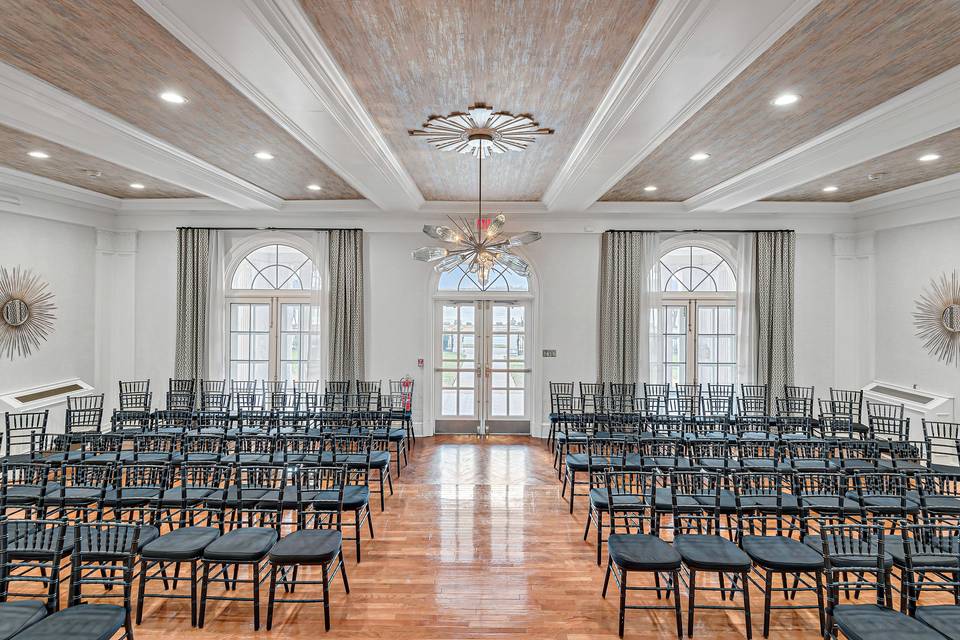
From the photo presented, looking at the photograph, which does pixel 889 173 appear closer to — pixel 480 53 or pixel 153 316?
pixel 480 53

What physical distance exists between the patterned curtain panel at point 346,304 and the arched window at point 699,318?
18.3 feet

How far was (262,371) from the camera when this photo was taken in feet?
31.2

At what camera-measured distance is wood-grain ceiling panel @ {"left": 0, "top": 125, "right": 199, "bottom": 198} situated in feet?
19.1

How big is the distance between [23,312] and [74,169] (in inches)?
95.5

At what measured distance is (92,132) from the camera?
4992mm

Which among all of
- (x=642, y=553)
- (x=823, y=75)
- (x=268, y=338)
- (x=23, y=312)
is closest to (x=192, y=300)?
(x=268, y=338)

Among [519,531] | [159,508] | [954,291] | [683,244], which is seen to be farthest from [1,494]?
[954,291]

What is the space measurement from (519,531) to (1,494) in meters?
4.53

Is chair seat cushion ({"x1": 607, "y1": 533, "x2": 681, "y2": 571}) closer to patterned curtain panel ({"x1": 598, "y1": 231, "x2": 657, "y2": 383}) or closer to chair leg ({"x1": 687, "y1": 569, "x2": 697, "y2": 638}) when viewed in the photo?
chair leg ({"x1": 687, "y1": 569, "x2": 697, "y2": 638})

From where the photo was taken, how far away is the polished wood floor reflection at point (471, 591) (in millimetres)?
3469

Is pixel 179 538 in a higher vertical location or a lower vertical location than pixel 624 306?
lower

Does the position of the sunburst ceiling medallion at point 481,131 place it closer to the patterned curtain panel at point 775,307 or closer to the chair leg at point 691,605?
the chair leg at point 691,605

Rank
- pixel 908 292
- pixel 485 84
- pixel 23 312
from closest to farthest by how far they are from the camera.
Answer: pixel 485 84
pixel 23 312
pixel 908 292

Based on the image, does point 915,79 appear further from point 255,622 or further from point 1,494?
point 1,494
